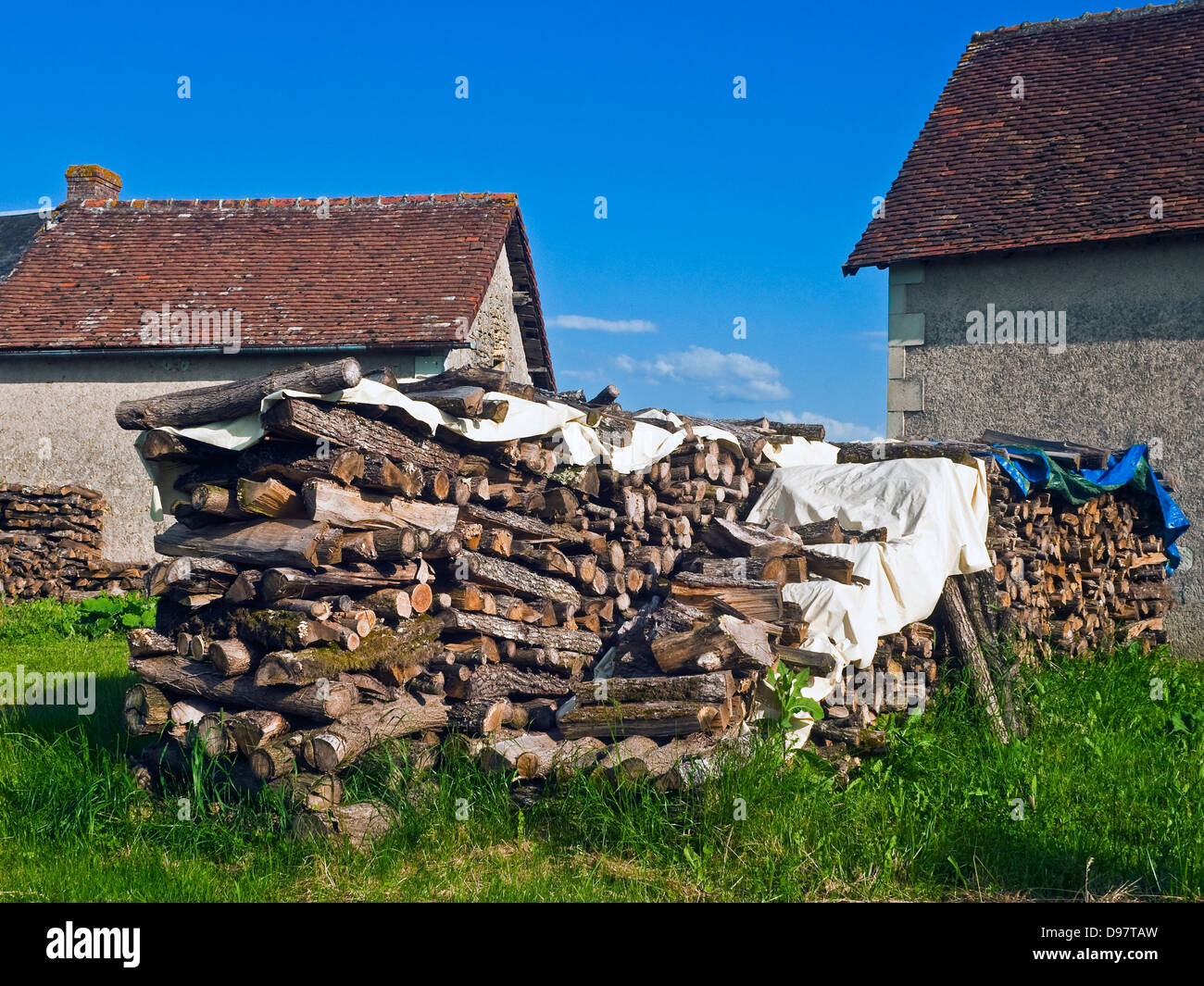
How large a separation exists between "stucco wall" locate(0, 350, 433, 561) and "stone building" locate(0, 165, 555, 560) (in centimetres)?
2

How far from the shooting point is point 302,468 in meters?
5.52

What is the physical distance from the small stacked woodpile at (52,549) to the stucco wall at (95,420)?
46 cm

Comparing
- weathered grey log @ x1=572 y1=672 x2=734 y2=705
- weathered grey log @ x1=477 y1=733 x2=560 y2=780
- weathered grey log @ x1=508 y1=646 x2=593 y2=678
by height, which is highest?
weathered grey log @ x1=508 y1=646 x2=593 y2=678

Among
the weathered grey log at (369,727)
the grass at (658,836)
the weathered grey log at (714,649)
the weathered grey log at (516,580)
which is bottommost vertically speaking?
the grass at (658,836)

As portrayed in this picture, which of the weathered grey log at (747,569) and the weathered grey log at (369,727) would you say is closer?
the weathered grey log at (369,727)

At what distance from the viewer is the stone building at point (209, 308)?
50.2 ft

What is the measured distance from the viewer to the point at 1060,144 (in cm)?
1339

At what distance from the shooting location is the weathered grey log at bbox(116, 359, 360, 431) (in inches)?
213

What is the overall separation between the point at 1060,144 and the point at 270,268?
11.9 m

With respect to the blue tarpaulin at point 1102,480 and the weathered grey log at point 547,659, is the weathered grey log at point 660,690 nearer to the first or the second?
the weathered grey log at point 547,659

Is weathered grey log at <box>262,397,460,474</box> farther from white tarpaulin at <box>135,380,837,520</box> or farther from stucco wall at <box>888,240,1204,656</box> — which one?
stucco wall at <box>888,240,1204,656</box>

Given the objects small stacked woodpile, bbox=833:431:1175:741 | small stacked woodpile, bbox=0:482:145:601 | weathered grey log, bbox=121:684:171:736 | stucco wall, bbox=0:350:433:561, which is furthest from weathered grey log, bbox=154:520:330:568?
small stacked woodpile, bbox=0:482:145:601

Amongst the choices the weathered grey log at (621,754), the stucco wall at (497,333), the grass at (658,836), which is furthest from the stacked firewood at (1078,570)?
the stucco wall at (497,333)

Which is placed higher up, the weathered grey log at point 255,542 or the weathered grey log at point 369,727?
the weathered grey log at point 255,542
